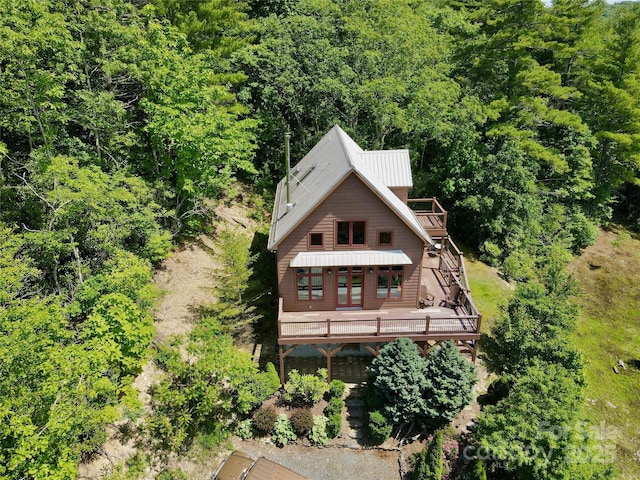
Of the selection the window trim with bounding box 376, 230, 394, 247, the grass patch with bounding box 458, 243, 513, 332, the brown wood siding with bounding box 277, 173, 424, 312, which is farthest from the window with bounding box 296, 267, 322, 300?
the grass patch with bounding box 458, 243, 513, 332

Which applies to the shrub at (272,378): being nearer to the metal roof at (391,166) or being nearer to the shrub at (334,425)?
the shrub at (334,425)

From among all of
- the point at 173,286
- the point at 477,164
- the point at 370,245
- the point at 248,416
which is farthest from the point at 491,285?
the point at 173,286

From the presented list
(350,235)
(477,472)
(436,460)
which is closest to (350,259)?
(350,235)

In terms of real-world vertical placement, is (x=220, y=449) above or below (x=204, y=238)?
below

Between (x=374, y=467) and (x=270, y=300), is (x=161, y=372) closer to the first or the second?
(x=270, y=300)

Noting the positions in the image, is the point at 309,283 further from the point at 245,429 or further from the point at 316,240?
the point at 245,429

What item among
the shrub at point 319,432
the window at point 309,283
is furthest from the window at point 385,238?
the shrub at point 319,432

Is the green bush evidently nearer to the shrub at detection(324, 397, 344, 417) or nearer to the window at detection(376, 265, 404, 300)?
the shrub at detection(324, 397, 344, 417)
